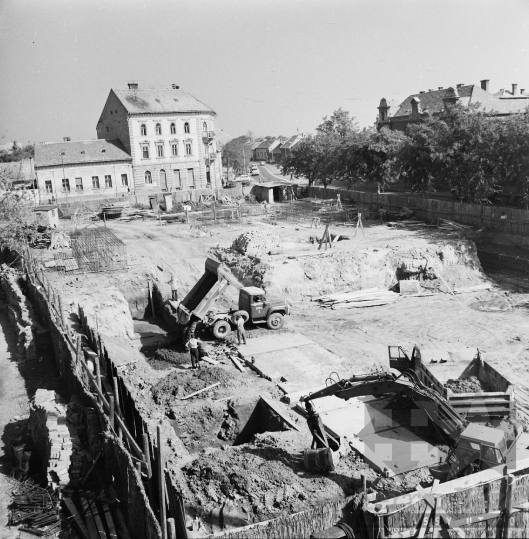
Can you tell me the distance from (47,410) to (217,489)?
4.69m

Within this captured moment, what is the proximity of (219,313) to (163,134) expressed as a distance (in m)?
39.9

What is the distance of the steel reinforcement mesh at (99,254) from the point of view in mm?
26953

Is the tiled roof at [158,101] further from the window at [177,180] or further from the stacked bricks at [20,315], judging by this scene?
the stacked bricks at [20,315]

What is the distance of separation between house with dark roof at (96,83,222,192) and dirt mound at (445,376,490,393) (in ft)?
151

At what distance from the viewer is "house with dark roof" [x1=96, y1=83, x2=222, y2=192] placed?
183 feet

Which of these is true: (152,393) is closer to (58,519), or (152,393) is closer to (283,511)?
(58,519)

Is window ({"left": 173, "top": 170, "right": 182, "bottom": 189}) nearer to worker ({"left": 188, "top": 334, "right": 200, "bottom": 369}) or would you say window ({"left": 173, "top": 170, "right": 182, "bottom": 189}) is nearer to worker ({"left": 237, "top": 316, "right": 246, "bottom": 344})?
worker ({"left": 237, "top": 316, "right": 246, "bottom": 344})

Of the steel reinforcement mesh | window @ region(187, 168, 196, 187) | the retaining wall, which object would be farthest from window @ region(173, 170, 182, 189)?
the steel reinforcement mesh

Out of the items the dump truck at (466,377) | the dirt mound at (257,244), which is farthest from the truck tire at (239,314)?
the dirt mound at (257,244)

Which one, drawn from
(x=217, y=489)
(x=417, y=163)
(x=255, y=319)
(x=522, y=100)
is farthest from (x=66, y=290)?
(x=522, y=100)

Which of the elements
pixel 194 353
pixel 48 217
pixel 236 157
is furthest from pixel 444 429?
pixel 236 157

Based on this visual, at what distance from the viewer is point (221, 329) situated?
20312mm

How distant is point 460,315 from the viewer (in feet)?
78.4

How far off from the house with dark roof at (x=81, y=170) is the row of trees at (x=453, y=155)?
20087mm
